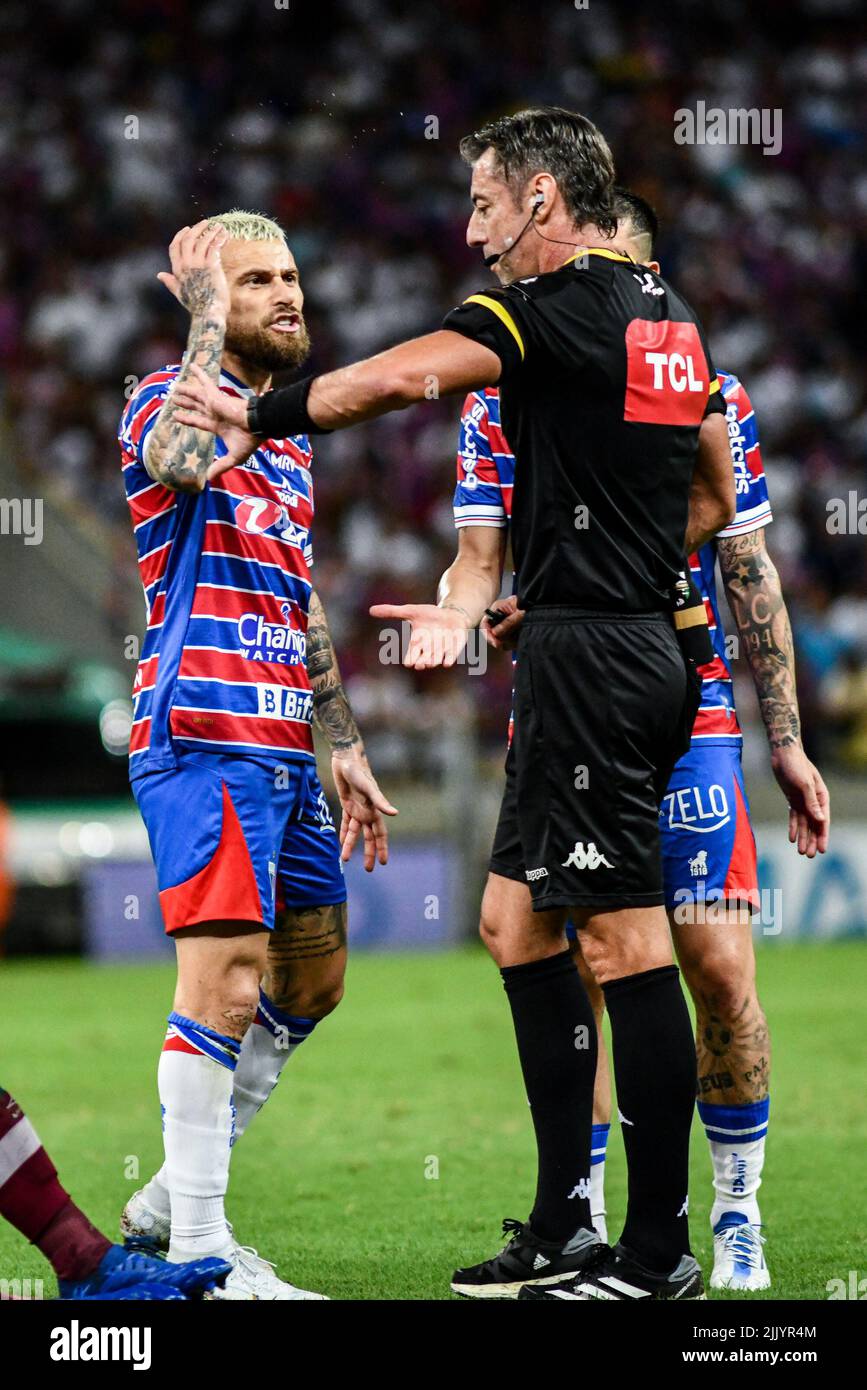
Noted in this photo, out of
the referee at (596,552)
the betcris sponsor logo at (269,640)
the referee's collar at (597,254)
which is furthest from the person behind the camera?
the betcris sponsor logo at (269,640)

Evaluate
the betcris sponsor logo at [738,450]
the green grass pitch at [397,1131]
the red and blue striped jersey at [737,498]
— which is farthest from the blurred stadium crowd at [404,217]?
the betcris sponsor logo at [738,450]

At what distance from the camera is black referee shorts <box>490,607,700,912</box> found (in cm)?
404

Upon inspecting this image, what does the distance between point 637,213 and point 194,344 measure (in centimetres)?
133

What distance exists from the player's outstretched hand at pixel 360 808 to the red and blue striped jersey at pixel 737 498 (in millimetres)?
712

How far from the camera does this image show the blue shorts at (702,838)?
15.7 ft

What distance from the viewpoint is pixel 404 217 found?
18.7 m

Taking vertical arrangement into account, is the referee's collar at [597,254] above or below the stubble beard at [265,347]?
above

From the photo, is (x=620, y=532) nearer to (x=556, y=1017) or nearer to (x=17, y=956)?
(x=556, y=1017)

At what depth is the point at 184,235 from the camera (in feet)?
14.5

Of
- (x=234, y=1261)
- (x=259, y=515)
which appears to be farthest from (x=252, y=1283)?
(x=259, y=515)

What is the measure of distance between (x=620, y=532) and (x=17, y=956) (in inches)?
434

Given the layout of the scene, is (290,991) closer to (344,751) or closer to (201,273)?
(344,751)

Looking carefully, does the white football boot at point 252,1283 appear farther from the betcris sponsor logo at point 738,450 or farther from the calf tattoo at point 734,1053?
the betcris sponsor logo at point 738,450
